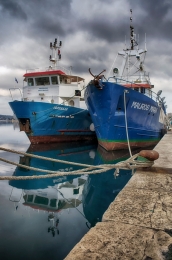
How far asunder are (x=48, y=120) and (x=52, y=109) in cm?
88

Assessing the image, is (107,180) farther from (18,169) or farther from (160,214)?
(160,214)

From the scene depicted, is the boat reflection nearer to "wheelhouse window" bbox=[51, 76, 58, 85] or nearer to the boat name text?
the boat name text

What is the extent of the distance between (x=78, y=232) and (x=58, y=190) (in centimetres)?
266

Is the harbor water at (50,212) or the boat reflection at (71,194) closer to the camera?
the harbor water at (50,212)

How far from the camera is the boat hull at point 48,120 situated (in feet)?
46.3

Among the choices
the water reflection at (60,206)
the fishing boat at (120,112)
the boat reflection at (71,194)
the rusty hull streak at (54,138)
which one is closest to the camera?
the water reflection at (60,206)

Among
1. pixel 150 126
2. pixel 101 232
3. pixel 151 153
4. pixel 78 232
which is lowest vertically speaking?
pixel 78 232

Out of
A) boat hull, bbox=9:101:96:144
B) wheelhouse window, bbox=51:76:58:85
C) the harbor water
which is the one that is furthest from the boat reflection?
wheelhouse window, bbox=51:76:58:85

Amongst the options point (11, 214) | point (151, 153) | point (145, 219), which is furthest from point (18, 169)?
point (145, 219)

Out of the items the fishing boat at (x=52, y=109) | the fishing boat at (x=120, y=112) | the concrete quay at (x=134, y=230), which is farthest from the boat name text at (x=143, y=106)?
the concrete quay at (x=134, y=230)

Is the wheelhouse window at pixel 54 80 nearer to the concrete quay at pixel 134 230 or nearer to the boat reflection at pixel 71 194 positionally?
the boat reflection at pixel 71 194

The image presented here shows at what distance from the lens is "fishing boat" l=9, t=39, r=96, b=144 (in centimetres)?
1425

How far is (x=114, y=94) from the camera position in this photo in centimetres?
984

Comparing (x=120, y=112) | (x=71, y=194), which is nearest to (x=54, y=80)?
(x=120, y=112)
